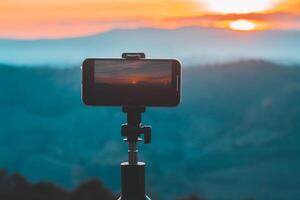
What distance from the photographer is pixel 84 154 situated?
10.2 metres

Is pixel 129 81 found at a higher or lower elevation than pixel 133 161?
higher

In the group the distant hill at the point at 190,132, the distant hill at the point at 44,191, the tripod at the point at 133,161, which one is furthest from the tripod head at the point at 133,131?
the distant hill at the point at 190,132

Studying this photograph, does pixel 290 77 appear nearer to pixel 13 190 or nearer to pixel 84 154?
pixel 84 154

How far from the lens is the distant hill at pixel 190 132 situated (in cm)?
876

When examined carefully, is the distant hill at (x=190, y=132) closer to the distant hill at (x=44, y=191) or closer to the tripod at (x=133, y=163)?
the distant hill at (x=44, y=191)

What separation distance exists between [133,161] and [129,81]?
0.71 feet

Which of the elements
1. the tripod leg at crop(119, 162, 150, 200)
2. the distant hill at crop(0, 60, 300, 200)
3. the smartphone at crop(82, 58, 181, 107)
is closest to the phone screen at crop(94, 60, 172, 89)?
the smartphone at crop(82, 58, 181, 107)

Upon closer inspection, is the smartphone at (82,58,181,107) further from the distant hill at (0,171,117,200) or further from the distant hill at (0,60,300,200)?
the distant hill at (0,60,300,200)

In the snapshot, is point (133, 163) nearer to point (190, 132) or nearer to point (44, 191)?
point (44, 191)

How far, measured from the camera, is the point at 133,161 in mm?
1968

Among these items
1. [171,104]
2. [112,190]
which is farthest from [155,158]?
[171,104]

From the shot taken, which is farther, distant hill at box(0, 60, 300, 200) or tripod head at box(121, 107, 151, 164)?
distant hill at box(0, 60, 300, 200)

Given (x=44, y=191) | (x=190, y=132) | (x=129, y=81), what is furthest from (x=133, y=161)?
(x=190, y=132)

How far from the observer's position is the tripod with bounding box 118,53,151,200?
1962 millimetres
